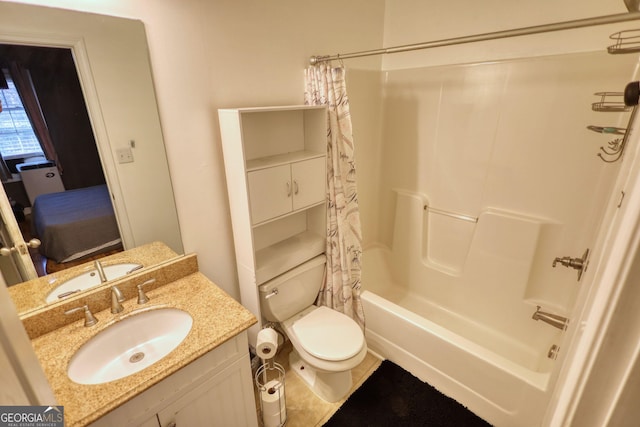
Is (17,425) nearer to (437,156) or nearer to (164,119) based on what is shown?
(164,119)

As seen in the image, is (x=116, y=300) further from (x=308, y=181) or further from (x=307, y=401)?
(x=307, y=401)

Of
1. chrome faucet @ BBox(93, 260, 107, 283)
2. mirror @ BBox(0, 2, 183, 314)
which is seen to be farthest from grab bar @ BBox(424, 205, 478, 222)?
chrome faucet @ BBox(93, 260, 107, 283)

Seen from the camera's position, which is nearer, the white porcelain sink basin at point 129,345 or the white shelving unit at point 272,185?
the white porcelain sink basin at point 129,345

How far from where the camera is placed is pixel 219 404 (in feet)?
3.96

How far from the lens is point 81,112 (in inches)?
43.9

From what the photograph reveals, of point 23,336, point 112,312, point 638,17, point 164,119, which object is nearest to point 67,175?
point 164,119

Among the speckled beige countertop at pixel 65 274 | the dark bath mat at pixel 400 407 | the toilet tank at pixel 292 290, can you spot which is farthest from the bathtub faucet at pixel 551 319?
the speckled beige countertop at pixel 65 274

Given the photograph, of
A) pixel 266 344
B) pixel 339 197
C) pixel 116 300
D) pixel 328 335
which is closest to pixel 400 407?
pixel 328 335

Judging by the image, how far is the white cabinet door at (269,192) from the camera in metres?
1.43

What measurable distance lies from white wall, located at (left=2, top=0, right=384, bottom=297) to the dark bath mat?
960mm

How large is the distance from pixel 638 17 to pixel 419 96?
1348 millimetres

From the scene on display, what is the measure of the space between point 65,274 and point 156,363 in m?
0.59

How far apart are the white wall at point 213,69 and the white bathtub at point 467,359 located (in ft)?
3.34

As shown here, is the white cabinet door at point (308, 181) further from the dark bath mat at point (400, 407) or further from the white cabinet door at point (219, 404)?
the dark bath mat at point (400, 407)
